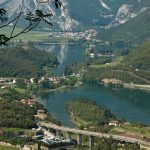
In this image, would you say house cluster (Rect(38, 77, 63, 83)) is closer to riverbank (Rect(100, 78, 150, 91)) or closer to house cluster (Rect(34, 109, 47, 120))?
riverbank (Rect(100, 78, 150, 91))

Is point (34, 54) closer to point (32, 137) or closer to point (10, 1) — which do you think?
point (32, 137)

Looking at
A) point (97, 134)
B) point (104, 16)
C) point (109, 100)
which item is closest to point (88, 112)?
point (109, 100)

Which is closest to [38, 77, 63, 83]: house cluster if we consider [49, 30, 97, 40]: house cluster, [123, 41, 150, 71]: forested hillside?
[123, 41, 150, 71]: forested hillside

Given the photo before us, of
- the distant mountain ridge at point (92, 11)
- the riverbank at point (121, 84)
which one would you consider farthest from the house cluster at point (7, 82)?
Answer: the distant mountain ridge at point (92, 11)

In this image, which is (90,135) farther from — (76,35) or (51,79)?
(76,35)

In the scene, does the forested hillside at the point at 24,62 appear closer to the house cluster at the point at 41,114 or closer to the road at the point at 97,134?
the house cluster at the point at 41,114

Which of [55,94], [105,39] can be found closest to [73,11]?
[105,39]

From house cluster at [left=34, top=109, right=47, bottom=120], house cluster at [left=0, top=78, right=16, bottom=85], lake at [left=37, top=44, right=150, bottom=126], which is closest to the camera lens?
house cluster at [left=34, top=109, right=47, bottom=120]
